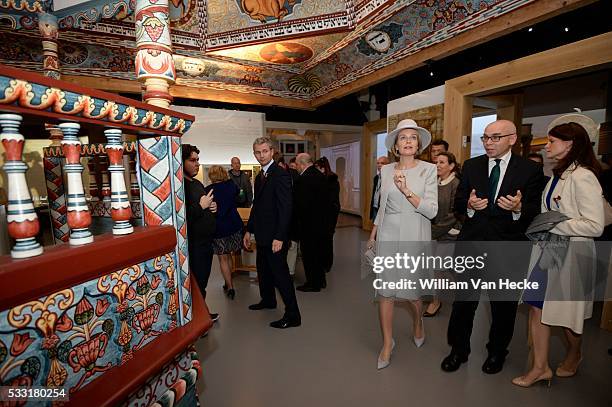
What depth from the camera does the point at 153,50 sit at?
1.62 meters

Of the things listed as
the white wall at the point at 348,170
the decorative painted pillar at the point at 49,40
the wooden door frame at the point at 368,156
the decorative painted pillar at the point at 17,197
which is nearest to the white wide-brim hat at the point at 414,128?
the decorative painted pillar at the point at 17,197

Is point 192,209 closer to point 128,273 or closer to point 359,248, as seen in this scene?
point 128,273

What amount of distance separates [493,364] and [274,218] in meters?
2.07

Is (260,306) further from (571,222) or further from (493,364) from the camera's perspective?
(571,222)

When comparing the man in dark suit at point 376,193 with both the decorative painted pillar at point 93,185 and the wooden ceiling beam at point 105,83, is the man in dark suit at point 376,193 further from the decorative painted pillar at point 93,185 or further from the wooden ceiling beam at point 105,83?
the wooden ceiling beam at point 105,83

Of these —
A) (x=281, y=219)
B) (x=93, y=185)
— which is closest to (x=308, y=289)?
(x=281, y=219)

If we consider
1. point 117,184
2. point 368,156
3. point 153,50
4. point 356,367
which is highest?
point 153,50

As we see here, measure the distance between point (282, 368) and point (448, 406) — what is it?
1.16 m

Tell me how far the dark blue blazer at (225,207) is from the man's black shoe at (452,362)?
8.20 ft

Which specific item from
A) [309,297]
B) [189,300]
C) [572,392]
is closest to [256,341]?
[309,297]

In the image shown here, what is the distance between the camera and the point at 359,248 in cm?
630

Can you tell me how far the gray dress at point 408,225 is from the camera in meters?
2.18

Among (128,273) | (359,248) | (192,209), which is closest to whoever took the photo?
(128,273)

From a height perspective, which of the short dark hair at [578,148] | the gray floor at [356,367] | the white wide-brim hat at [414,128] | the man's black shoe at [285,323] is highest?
the white wide-brim hat at [414,128]
